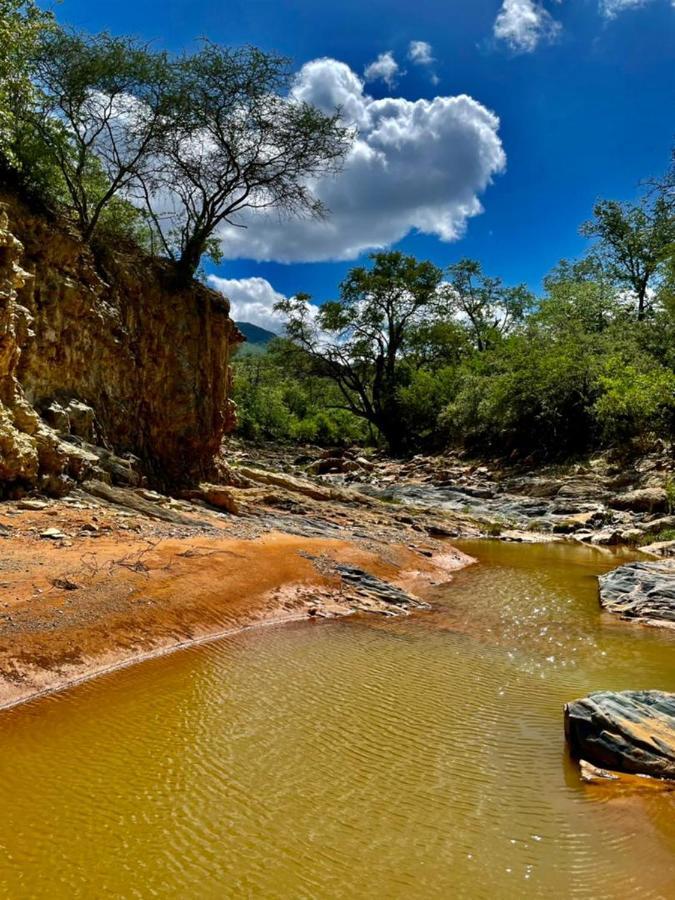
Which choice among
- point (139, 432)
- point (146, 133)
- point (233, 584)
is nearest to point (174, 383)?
point (139, 432)

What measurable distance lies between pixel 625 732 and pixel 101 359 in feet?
46.1

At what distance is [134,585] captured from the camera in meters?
7.50

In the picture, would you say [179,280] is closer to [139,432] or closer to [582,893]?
[139,432]

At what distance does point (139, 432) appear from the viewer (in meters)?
16.0

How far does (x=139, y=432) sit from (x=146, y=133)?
30.4 ft

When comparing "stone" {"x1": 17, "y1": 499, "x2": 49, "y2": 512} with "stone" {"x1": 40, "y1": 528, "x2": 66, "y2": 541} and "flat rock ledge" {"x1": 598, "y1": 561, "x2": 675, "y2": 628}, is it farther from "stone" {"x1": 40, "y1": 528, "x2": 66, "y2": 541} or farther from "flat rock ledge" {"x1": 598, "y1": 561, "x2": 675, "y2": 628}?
"flat rock ledge" {"x1": 598, "y1": 561, "x2": 675, "y2": 628}

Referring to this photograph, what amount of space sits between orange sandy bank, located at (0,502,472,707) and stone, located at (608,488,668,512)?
33.7ft

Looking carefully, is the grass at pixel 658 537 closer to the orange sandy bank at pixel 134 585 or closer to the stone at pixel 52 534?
the orange sandy bank at pixel 134 585

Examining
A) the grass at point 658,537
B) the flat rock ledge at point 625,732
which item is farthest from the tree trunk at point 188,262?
the flat rock ledge at point 625,732

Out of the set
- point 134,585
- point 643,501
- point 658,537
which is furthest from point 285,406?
point 134,585

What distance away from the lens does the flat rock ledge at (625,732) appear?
4184mm

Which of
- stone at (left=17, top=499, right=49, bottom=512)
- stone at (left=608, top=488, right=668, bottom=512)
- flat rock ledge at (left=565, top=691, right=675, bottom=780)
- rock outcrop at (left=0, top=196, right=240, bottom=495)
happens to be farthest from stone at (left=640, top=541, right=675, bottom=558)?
stone at (left=17, top=499, right=49, bottom=512)

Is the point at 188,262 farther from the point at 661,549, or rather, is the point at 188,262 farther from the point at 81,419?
the point at 661,549

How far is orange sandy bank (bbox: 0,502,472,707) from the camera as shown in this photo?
5.87 metres
